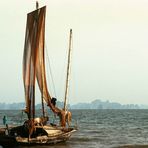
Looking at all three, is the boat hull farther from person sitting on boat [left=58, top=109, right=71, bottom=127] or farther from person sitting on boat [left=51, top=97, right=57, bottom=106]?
person sitting on boat [left=51, top=97, right=57, bottom=106]

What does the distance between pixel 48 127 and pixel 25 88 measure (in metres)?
4.22

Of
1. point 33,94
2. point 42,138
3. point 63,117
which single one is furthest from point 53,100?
point 42,138

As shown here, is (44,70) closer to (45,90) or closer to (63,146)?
(45,90)

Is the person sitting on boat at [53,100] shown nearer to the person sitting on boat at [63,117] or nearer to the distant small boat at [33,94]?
the distant small boat at [33,94]

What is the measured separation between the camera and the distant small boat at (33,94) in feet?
142

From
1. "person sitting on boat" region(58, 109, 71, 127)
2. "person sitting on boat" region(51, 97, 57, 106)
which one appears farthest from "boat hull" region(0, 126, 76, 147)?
"person sitting on boat" region(51, 97, 57, 106)

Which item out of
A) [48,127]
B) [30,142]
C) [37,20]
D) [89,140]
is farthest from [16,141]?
[89,140]

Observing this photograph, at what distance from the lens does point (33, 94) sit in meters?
43.6

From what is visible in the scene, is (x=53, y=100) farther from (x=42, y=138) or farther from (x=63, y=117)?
(x=42, y=138)

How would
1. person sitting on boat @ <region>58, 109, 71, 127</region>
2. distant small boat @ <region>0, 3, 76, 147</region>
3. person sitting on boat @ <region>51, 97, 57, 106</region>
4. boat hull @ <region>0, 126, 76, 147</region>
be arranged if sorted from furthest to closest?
1. person sitting on boat @ <region>58, 109, 71, 127</region>
2. person sitting on boat @ <region>51, 97, 57, 106</region>
3. distant small boat @ <region>0, 3, 76, 147</region>
4. boat hull @ <region>0, 126, 76, 147</region>

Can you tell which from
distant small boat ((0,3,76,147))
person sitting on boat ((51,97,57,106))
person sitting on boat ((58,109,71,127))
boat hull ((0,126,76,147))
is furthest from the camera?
person sitting on boat ((58,109,71,127))

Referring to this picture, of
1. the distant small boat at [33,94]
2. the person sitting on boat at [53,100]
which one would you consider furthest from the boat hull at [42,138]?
the person sitting on boat at [53,100]

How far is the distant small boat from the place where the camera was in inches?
1699

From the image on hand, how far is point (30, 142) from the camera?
42.6 m
